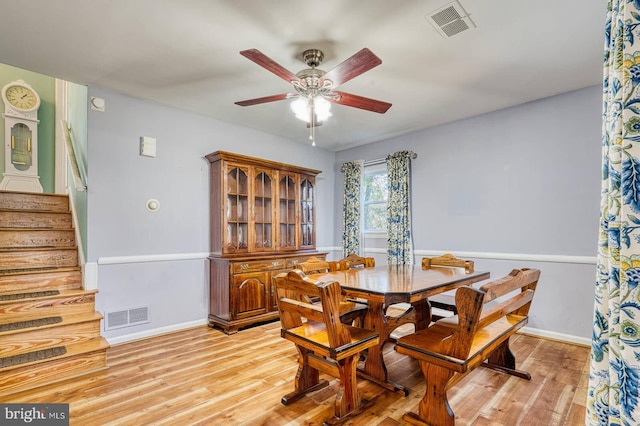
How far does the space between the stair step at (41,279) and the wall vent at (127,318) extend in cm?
44

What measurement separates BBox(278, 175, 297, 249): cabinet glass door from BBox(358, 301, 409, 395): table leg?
7.18ft

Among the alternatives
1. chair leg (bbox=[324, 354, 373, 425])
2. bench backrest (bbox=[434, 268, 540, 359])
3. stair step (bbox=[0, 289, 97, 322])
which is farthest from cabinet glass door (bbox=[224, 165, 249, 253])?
bench backrest (bbox=[434, 268, 540, 359])

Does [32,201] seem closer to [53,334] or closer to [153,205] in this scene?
[153,205]

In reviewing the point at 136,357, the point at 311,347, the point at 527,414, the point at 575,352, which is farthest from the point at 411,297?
the point at 136,357

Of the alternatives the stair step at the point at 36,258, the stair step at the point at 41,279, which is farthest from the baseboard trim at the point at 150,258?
the stair step at the point at 36,258

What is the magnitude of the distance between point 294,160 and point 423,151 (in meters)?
1.94

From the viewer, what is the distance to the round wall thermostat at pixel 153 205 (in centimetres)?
342

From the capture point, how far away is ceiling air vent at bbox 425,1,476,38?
1974mm

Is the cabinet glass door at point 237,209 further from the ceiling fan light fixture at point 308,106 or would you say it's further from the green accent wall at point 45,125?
the green accent wall at point 45,125

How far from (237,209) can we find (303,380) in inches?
90.5

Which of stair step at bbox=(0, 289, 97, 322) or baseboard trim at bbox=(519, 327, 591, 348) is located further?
baseboard trim at bbox=(519, 327, 591, 348)

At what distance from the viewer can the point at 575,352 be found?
115 inches

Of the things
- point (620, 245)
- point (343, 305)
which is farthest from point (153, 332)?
point (620, 245)

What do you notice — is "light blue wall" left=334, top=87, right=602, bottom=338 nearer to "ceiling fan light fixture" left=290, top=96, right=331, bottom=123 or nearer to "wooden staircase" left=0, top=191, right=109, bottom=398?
"ceiling fan light fixture" left=290, top=96, right=331, bottom=123
